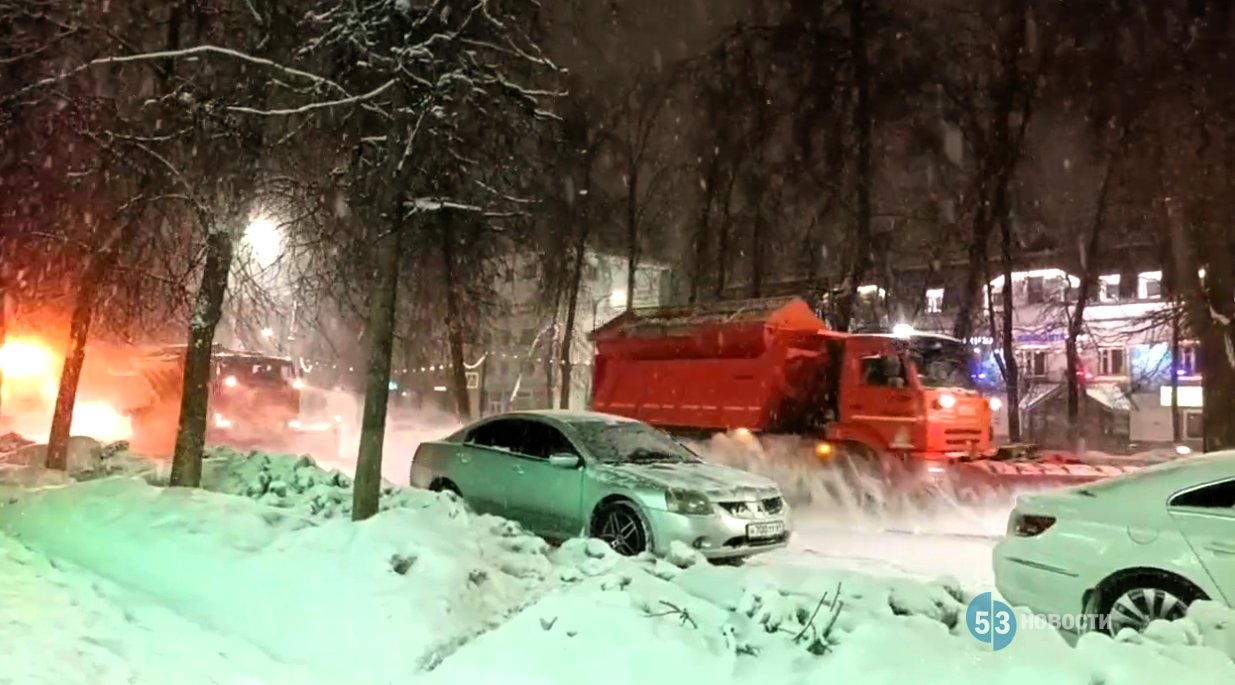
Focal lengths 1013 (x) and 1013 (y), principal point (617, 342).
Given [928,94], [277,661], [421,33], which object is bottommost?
[277,661]

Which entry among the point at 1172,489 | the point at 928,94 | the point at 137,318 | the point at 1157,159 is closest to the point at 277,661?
the point at 1172,489

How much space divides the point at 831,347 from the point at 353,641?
34.1 ft

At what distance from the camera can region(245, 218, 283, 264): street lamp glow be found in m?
10.8

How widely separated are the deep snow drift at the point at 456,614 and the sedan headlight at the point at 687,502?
1091mm

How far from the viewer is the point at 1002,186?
23562 millimetres

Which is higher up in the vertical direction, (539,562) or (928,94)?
(928,94)

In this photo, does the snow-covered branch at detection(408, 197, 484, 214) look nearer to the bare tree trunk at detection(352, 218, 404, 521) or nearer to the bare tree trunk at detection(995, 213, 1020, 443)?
the bare tree trunk at detection(352, 218, 404, 521)

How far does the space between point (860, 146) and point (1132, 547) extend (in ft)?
55.4

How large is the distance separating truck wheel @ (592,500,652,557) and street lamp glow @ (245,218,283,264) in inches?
181

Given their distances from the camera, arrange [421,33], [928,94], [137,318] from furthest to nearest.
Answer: [928,94]
[137,318]
[421,33]

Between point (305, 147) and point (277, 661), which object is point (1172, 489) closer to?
point (277, 661)

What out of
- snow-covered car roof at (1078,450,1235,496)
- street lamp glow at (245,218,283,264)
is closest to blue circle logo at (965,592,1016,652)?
snow-covered car roof at (1078,450,1235,496)

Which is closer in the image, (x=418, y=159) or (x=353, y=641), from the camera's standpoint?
(x=353, y=641)

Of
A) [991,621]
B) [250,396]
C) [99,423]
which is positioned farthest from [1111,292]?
[991,621]
